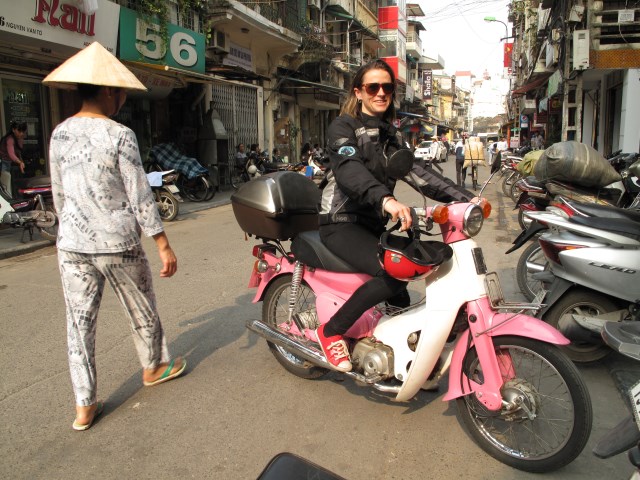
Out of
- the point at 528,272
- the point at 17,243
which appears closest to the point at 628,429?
the point at 528,272

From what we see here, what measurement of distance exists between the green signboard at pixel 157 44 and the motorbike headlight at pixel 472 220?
11170 mm

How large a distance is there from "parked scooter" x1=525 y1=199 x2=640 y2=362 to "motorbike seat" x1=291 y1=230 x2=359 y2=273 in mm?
1376

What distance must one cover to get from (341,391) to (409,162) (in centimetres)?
164

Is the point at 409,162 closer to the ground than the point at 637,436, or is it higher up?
higher up

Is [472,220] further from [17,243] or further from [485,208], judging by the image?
[17,243]

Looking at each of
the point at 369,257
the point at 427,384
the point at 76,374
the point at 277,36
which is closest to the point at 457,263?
the point at 369,257

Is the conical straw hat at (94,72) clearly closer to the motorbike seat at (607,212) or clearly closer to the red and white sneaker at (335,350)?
the red and white sneaker at (335,350)

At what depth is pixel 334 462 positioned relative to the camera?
8.61 ft

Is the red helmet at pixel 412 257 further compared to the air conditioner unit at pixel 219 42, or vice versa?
the air conditioner unit at pixel 219 42

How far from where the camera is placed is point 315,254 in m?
3.09

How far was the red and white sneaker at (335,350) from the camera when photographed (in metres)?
2.97

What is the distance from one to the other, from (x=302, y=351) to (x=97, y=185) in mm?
1405

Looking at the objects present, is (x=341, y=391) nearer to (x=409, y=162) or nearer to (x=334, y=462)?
(x=334, y=462)

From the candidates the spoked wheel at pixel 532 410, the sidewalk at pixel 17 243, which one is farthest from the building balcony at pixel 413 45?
the spoked wheel at pixel 532 410
